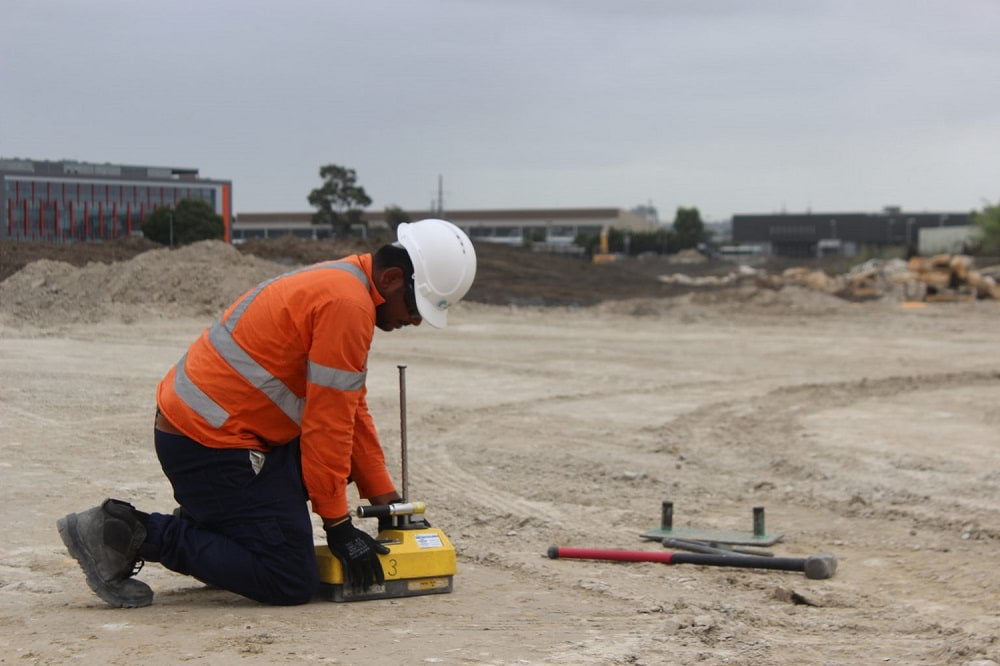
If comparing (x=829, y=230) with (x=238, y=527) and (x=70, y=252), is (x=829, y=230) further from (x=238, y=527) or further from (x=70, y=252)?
(x=238, y=527)

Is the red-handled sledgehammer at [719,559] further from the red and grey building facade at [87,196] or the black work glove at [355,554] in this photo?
the red and grey building facade at [87,196]

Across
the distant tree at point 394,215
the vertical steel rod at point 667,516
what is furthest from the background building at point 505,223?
the vertical steel rod at point 667,516

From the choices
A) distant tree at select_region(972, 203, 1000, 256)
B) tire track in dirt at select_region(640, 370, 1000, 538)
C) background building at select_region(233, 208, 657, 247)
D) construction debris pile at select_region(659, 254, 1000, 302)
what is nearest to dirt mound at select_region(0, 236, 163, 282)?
background building at select_region(233, 208, 657, 247)

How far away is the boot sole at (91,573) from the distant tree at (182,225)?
22.1 meters

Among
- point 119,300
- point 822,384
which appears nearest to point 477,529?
point 822,384

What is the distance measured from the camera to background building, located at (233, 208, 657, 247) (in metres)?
39.8

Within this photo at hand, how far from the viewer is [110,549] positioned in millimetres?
5191

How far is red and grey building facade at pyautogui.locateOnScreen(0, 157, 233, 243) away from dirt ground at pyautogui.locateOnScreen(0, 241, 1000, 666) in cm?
187

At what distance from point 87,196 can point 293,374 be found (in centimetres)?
1812

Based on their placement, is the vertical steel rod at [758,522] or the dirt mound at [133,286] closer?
the vertical steel rod at [758,522]

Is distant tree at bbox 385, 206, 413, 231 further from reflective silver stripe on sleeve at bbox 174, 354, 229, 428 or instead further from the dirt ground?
reflective silver stripe on sleeve at bbox 174, 354, 229, 428

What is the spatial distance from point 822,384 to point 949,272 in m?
19.4

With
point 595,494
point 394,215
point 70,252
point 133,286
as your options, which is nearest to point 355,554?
point 595,494

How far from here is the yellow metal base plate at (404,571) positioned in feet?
17.8
